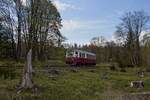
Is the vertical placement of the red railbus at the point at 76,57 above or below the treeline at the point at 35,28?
below

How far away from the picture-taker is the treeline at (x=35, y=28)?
42.9 metres

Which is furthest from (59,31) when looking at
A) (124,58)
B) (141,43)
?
(141,43)

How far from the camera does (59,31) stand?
5088 centimetres

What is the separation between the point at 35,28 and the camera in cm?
4647

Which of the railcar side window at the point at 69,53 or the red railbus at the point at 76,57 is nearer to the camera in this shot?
the red railbus at the point at 76,57

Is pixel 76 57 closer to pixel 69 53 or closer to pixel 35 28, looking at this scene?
pixel 69 53

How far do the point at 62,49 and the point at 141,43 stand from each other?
19.2 m

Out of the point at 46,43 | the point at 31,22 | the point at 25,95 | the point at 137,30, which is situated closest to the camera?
the point at 25,95

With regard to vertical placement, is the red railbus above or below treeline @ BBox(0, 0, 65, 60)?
below

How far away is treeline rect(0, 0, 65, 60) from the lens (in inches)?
1689

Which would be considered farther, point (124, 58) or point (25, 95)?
point (124, 58)

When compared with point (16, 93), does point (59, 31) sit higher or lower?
Answer: higher

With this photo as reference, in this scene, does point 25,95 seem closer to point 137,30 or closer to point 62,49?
point 62,49

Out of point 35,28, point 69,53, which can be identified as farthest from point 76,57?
point 35,28
